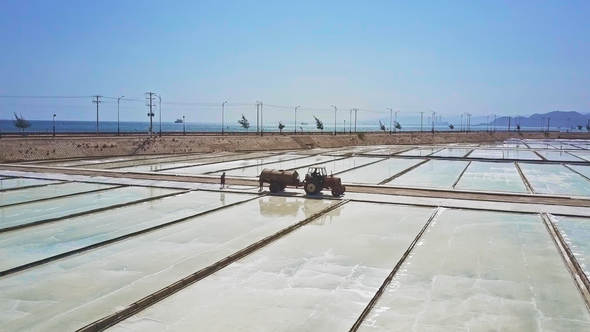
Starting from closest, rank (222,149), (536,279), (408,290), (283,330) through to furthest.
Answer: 1. (283,330)
2. (408,290)
3. (536,279)
4. (222,149)

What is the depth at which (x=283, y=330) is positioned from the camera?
32.4 ft

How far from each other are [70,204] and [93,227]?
557cm

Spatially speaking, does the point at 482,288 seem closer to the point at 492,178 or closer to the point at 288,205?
the point at 288,205

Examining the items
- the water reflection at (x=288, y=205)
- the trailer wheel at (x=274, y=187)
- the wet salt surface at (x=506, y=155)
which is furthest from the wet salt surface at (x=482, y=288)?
the wet salt surface at (x=506, y=155)

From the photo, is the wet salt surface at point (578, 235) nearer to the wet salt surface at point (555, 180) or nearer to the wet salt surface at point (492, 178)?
the wet salt surface at point (555, 180)

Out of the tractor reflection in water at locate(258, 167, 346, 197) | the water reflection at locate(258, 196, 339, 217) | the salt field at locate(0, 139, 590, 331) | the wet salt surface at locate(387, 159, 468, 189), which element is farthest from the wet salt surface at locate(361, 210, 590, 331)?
→ the wet salt surface at locate(387, 159, 468, 189)

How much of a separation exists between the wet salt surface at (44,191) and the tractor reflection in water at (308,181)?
1025 cm

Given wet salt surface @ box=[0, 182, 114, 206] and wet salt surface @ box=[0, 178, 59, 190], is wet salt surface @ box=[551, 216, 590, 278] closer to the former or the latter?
wet salt surface @ box=[0, 182, 114, 206]

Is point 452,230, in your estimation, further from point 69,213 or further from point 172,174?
point 172,174

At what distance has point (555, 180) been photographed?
34906 millimetres

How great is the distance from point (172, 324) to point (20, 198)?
1924cm

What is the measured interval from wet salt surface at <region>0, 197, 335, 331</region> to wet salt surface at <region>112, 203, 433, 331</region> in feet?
3.43

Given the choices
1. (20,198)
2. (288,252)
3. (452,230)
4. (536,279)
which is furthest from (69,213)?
(536,279)

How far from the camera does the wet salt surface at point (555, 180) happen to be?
96.5ft
